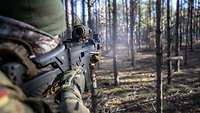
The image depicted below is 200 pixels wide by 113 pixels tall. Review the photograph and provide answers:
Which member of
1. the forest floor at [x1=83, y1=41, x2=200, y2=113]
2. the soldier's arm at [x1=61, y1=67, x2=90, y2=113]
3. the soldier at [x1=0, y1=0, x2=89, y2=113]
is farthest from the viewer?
the forest floor at [x1=83, y1=41, x2=200, y2=113]

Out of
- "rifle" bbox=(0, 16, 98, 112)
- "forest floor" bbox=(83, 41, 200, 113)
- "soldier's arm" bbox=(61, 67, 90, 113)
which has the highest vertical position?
"rifle" bbox=(0, 16, 98, 112)

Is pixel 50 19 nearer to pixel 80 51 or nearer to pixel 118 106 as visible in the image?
pixel 80 51

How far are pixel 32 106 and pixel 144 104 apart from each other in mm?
14165

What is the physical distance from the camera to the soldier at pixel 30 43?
1.33m

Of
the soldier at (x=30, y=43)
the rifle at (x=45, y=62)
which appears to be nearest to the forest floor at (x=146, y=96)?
the rifle at (x=45, y=62)

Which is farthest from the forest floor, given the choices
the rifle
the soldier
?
the soldier

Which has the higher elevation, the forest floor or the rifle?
the rifle

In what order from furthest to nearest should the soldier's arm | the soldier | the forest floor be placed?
the forest floor
the soldier's arm
the soldier

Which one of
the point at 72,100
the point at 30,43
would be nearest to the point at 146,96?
the point at 30,43

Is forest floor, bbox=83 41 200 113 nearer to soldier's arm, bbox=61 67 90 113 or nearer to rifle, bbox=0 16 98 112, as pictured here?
rifle, bbox=0 16 98 112

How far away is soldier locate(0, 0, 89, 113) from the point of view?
1326 millimetres

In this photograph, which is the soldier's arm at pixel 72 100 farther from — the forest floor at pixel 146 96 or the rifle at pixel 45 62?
the forest floor at pixel 146 96

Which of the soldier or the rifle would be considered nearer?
the soldier

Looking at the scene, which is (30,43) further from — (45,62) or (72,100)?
(72,100)
